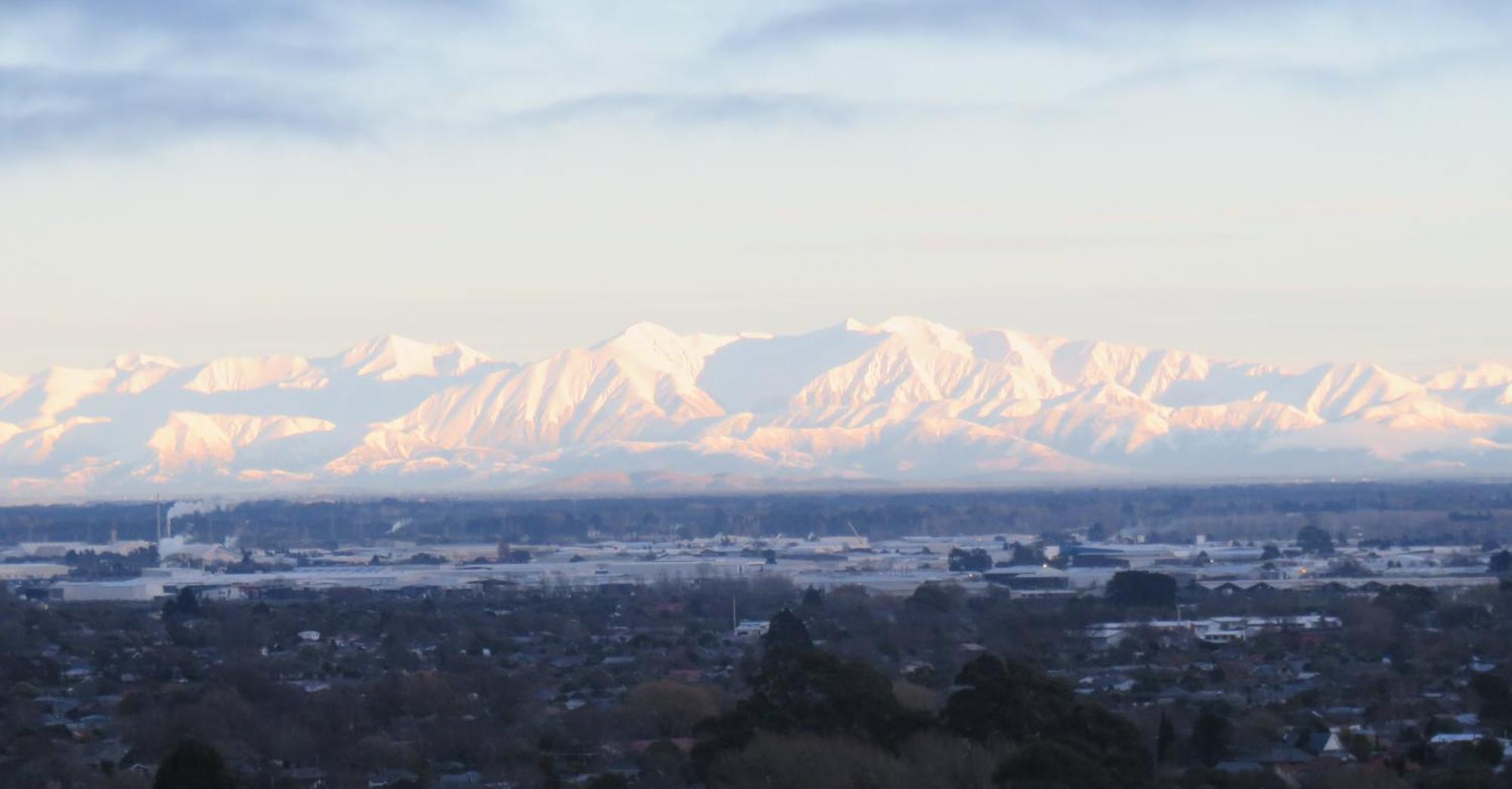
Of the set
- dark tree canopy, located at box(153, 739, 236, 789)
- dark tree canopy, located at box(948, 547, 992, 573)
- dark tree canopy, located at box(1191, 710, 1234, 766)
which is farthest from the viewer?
dark tree canopy, located at box(948, 547, 992, 573)

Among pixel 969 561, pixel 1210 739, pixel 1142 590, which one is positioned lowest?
pixel 1210 739

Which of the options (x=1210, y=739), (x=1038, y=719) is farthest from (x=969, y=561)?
(x=1038, y=719)

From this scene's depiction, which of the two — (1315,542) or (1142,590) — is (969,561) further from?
(1142,590)

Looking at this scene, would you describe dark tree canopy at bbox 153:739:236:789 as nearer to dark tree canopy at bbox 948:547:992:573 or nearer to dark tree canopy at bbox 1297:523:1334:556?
dark tree canopy at bbox 948:547:992:573

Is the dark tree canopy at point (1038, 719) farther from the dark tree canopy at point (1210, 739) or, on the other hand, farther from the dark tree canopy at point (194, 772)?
the dark tree canopy at point (194, 772)

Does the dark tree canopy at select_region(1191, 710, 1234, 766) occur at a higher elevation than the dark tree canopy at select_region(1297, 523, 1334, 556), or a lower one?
lower

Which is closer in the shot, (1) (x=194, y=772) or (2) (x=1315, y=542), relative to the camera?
(1) (x=194, y=772)

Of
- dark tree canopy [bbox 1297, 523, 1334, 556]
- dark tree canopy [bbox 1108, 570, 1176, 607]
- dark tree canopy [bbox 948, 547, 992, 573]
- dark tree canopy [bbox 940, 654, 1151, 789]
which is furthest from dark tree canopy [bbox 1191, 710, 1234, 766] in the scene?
dark tree canopy [bbox 1297, 523, 1334, 556]

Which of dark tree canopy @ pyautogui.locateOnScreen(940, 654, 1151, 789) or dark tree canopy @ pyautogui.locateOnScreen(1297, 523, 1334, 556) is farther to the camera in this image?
dark tree canopy @ pyautogui.locateOnScreen(1297, 523, 1334, 556)

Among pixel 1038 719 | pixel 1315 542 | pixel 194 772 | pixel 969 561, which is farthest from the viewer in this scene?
pixel 1315 542

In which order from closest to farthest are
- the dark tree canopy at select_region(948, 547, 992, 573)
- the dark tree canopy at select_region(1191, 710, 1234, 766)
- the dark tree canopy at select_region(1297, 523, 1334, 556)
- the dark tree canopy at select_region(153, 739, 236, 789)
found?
the dark tree canopy at select_region(153, 739, 236, 789), the dark tree canopy at select_region(1191, 710, 1234, 766), the dark tree canopy at select_region(948, 547, 992, 573), the dark tree canopy at select_region(1297, 523, 1334, 556)

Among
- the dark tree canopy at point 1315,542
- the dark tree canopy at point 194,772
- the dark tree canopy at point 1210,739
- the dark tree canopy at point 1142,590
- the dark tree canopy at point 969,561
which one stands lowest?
the dark tree canopy at point 1210,739

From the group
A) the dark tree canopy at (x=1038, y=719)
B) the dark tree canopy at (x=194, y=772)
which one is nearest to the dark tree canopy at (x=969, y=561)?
the dark tree canopy at (x=1038, y=719)

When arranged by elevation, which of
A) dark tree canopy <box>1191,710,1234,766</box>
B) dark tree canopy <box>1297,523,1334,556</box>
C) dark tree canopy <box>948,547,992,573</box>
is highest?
dark tree canopy <box>1297,523,1334,556</box>
